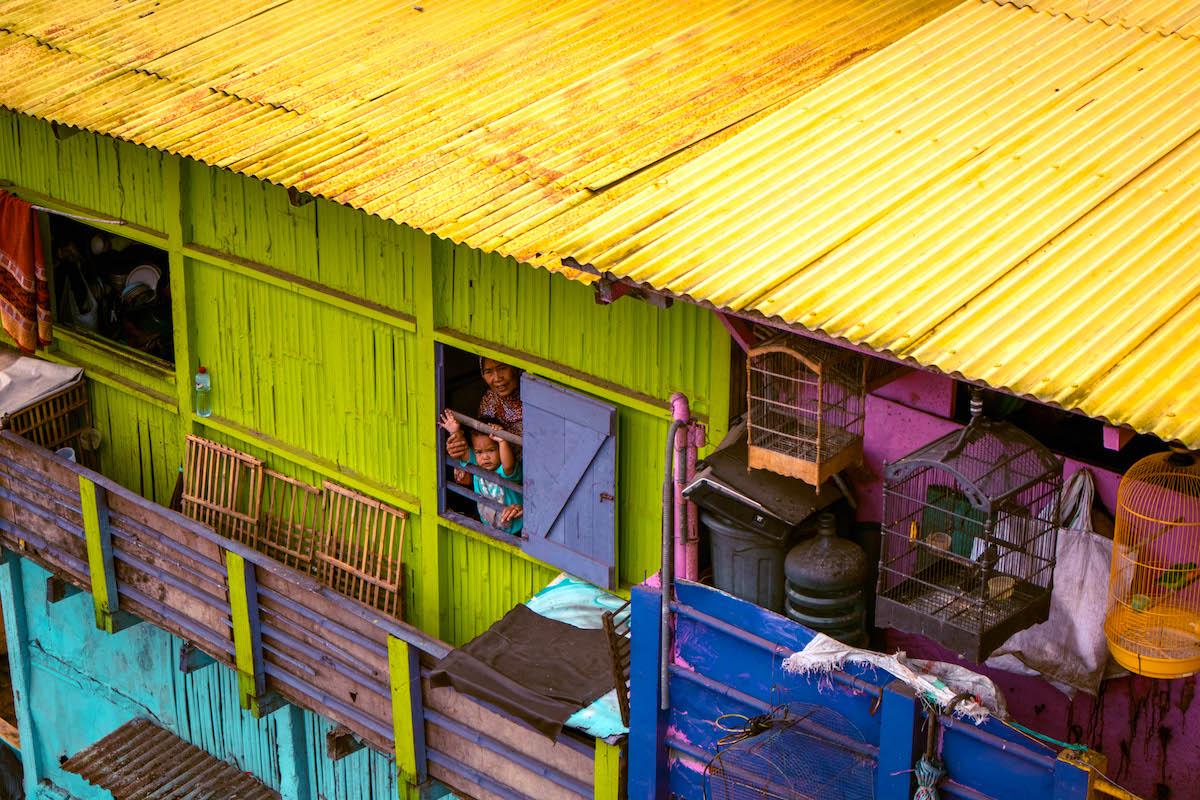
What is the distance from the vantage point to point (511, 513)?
465 inches

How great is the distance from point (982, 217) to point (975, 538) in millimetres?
1668

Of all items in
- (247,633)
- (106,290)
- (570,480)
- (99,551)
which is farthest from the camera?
(106,290)

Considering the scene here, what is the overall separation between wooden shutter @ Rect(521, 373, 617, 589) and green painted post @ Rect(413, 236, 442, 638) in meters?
0.99

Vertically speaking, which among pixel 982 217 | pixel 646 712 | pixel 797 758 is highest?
pixel 982 217

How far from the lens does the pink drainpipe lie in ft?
29.6

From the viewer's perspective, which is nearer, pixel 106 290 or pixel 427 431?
pixel 427 431

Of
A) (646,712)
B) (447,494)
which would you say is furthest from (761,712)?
(447,494)

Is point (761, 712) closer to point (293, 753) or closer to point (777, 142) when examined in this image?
point (777, 142)

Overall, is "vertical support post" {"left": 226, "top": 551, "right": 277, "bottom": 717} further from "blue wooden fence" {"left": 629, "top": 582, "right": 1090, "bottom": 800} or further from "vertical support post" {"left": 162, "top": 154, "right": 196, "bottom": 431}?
"blue wooden fence" {"left": 629, "top": 582, "right": 1090, "bottom": 800}

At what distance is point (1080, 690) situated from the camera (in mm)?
9109

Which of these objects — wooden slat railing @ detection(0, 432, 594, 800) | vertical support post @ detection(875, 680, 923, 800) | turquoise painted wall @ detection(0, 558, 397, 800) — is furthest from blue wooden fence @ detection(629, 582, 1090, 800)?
turquoise painted wall @ detection(0, 558, 397, 800)

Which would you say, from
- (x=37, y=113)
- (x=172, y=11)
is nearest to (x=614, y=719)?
(x=37, y=113)

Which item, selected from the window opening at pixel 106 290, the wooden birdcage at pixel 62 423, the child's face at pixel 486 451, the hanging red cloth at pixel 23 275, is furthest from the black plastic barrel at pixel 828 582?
the hanging red cloth at pixel 23 275

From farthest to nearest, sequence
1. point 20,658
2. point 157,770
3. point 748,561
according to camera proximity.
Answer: point 20,658 → point 157,770 → point 748,561
